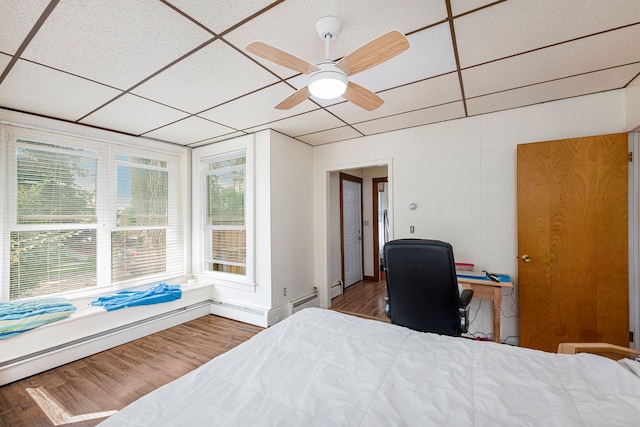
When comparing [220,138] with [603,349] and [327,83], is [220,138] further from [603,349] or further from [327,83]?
[603,349]

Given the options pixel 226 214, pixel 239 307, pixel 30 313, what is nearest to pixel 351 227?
pixel 226 214

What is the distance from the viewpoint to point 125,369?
2498 mm

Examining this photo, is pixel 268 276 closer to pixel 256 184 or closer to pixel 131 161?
pixel 256 184

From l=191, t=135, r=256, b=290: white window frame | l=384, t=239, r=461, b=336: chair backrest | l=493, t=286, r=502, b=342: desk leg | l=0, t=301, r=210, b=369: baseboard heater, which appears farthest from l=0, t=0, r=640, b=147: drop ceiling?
l=0, t=301, r=210, b=369: baseboard heater

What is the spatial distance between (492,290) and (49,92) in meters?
4.34

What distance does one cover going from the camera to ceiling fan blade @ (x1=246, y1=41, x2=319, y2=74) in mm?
1334

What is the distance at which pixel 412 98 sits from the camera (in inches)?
99.3

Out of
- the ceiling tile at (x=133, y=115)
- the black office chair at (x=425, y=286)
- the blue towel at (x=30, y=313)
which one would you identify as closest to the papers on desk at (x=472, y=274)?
the black office chair at (x=425, y=286)

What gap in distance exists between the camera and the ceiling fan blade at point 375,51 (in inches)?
50.1

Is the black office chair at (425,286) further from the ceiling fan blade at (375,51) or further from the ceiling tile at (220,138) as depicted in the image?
the ceiling tile at (220,138)

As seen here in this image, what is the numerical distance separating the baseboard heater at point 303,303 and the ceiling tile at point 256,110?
2.38 metres

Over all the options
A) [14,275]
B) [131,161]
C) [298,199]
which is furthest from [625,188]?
[14,275]

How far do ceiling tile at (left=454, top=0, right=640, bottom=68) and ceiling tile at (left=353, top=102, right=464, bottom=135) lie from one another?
3.19 ft

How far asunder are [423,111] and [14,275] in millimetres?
4501
